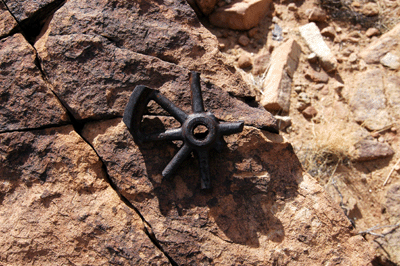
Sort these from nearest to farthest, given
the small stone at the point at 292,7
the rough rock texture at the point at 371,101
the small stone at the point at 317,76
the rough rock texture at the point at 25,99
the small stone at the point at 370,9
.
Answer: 1. the rough rock texture at the point at 25,99
2. the rough rock texture at the point at 371,101
3. the small stone at the point at 317,76
4. the small stone at the point at 370,9
5. the small stone at the point at 292,7

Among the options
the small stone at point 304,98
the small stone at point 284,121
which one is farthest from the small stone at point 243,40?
the small stone at point 284,121

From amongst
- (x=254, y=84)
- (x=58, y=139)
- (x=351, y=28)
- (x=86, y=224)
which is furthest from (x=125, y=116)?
(x=351, y=28)

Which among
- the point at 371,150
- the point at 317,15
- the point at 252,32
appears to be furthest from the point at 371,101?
the point at 252,32

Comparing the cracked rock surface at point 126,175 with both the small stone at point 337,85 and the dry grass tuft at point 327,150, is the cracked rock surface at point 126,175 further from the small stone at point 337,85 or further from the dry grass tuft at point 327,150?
the small stone at point 337,85

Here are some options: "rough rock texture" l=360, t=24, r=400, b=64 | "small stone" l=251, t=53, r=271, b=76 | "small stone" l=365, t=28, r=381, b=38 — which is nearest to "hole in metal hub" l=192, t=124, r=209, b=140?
"small stone" l=251, t=53, r=271, b=76

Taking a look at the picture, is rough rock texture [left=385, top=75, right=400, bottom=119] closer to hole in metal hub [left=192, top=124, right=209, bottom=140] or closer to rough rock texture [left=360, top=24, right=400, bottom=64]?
rough rock texture [left=360, top=24, right=400, bottom=64]

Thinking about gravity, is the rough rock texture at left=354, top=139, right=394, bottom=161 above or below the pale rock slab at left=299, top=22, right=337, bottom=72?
below

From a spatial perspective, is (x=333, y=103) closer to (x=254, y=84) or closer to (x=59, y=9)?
(x=254, y=84)
